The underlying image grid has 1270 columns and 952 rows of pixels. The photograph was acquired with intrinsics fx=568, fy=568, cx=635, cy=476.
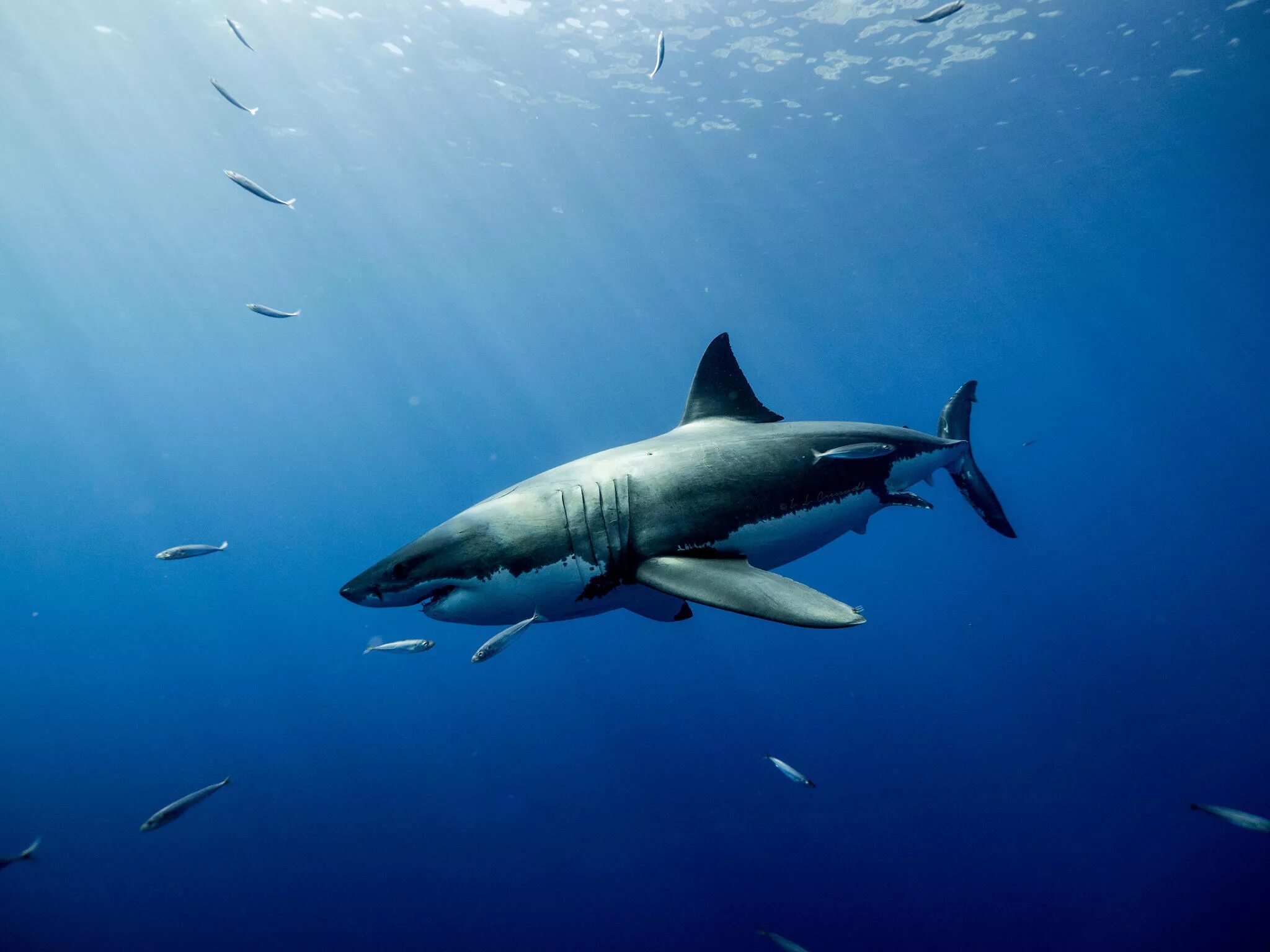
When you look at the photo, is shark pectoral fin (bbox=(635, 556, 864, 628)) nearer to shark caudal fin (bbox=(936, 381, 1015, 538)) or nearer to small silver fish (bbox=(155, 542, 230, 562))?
shark caudal fin (bbox=(936, 381, 1015, 538))

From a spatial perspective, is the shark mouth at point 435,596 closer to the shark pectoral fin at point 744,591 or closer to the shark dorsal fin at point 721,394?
the shark pectoral fin at point 744,591

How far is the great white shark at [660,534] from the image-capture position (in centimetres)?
293

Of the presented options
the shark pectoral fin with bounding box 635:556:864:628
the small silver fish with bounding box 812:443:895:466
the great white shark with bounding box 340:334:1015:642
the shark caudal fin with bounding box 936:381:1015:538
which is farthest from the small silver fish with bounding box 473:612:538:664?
the shark caudal fin with bounding box 936:381:1015:538

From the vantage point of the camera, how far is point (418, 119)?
22.4 meters

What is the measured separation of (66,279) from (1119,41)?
6186 centimetres

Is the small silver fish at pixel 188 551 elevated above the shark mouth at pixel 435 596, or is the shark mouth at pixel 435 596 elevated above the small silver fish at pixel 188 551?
the small silver fish at pixel 188 551

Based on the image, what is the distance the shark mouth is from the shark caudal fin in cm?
527

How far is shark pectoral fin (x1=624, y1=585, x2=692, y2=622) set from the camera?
11.8 feet

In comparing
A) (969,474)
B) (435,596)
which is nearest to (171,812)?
(435,596)

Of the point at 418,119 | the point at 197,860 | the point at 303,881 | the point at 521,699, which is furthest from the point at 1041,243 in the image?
the point at 197,860

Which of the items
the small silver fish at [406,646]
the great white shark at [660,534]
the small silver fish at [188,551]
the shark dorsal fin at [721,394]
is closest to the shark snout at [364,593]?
the great white shark at [660,534]

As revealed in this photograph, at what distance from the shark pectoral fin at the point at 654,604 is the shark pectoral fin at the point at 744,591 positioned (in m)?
0.41

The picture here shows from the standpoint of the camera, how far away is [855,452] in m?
4.14

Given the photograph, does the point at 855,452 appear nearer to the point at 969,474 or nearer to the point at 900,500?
the point at 900,500
